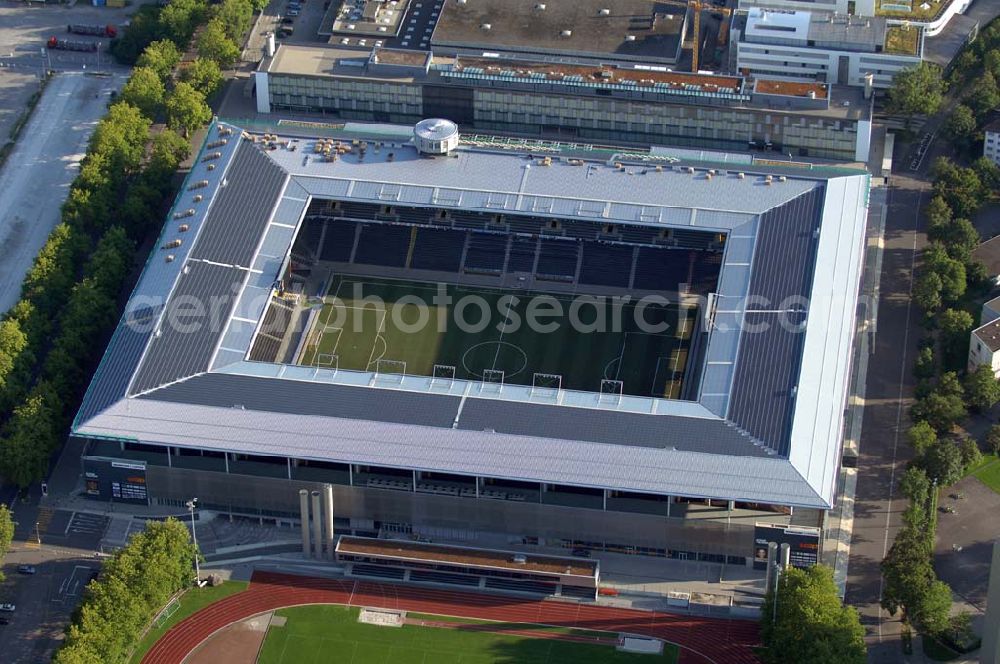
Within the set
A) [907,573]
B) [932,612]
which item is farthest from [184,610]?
[932,612]

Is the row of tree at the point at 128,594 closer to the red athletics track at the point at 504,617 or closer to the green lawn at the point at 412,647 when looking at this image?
the red athletics track at the point at 504,617

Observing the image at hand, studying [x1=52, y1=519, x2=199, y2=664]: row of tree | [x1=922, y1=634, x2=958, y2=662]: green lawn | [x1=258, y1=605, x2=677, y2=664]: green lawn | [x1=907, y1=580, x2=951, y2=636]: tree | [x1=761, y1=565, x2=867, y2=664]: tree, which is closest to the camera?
[x1=761, y1=565, x2=867, y2=664]: tree

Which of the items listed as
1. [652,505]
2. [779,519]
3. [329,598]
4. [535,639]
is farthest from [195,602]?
[779,519]

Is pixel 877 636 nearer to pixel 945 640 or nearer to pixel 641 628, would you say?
pixel 945 640

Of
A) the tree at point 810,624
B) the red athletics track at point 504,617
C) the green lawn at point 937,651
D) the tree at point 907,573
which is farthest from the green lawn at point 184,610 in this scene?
the green lawn at point 937,651

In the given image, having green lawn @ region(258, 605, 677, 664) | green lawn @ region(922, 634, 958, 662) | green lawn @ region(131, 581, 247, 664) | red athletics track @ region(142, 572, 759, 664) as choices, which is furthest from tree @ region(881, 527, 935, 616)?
green lawn @ region(131, 581, 247, 664)

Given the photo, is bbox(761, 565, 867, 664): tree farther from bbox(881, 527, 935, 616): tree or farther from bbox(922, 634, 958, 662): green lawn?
bbox(922, 634, 958, 662): green lawn

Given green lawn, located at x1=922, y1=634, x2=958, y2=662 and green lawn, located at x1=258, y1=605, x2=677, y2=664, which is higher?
green lawn, located at x1=922, y1=634, x2=958, y2=662
